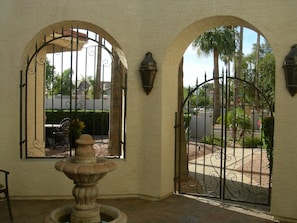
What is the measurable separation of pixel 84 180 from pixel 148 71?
9.01 feet

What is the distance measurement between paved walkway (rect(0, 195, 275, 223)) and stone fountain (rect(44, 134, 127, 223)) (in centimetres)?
149

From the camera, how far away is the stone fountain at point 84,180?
144 inches

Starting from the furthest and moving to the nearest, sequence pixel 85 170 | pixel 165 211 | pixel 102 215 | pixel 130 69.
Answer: pixel 130 69 → pixel 165 211 → pixel 102 215 → pixel 85 170

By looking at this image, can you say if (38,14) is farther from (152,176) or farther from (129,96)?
(152,176)

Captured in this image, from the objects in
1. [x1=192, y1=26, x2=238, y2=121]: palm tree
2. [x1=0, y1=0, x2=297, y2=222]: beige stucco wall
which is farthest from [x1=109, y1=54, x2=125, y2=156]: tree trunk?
[x1=192, y1=26, x2=238, y2=121]: palm tree

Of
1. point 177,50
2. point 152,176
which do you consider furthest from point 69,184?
point 177,50

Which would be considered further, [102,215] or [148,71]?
[148,71]

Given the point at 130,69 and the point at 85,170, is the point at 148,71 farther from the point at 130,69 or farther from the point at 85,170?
the point at 85,170

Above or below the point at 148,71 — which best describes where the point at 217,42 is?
above

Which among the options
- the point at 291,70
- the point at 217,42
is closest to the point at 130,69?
the point at 291,70

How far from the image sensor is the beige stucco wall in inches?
236

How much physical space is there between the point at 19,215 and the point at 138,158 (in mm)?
2203

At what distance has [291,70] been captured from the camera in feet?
16.2

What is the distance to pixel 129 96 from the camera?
629 cm
